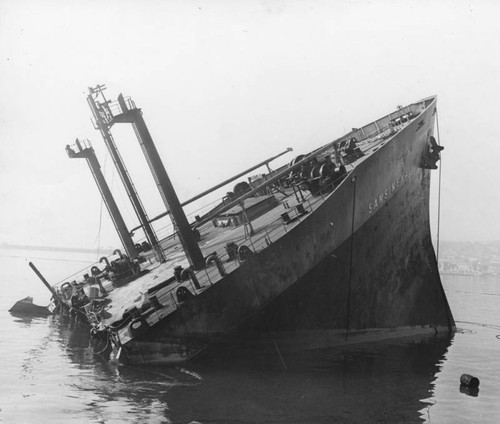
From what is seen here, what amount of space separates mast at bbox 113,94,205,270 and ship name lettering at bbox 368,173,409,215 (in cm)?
480

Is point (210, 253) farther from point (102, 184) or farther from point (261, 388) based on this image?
point (102, 184)

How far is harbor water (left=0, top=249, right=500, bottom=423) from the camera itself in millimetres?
8633

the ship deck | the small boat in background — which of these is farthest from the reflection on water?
the small boat in background

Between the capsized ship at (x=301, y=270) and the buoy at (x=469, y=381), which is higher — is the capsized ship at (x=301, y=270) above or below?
above

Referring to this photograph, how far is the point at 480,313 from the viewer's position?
34125 mm

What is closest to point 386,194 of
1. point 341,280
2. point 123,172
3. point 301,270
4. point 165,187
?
point 341,280

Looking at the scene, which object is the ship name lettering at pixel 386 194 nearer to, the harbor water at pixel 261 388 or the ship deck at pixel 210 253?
the ship deck at pixel 210 253

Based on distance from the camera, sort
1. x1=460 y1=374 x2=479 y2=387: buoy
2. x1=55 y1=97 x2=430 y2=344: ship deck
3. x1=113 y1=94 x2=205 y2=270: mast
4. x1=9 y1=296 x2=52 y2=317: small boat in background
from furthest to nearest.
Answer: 1. x1=9 y1=296 x2=52 y2=317: small boat in background
2. x1=113 y1=94 x2=205 y2=270: mast
3. x1=460 y1=374 x2=479 y2=387: buoy
4. x1=55 y1=97 x2=430 y2=344: ship deck

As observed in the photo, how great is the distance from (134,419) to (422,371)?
7.93 metres

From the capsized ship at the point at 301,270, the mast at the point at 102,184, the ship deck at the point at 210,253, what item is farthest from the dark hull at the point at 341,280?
the mast at the point at 102,184

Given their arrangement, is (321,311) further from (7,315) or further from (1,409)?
(7,315)

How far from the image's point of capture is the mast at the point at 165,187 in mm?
12773

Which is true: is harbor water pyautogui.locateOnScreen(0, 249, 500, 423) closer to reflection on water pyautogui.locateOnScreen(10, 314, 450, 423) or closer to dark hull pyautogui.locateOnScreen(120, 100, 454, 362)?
reflection on water pyautogui.locateOnScreen(10, 314, 450, 423)

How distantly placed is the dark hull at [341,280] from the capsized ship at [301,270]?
28 millimetres
